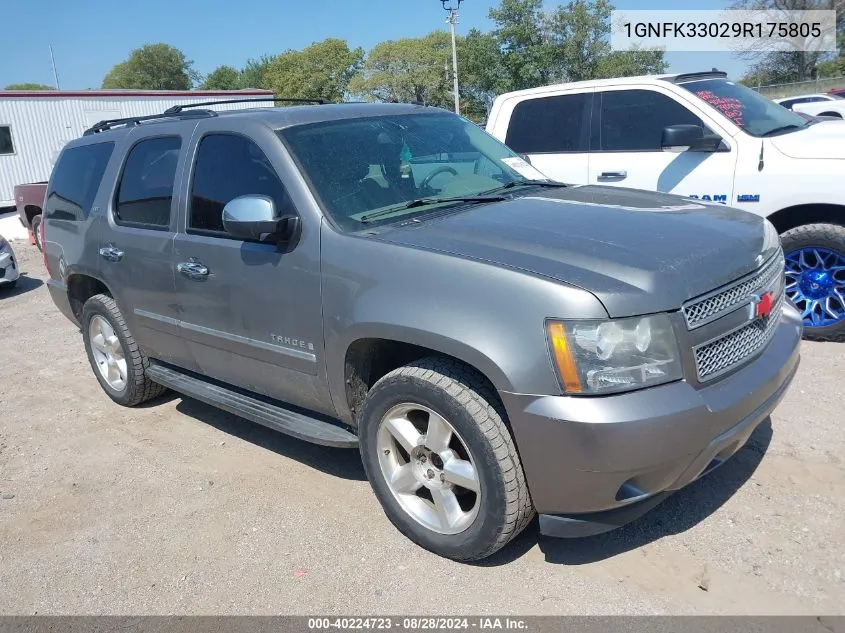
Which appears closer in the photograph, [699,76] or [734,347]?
[734,347]

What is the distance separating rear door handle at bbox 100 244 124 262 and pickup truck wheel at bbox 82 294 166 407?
40 cm

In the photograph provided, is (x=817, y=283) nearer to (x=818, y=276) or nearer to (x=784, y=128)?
(x=818, y=276)

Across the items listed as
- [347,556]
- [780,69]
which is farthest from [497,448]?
[780,69]

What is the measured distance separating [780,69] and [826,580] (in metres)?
48.5

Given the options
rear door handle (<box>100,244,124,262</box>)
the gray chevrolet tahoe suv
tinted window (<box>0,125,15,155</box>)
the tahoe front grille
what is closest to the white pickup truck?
the gray chevrolet tahoe suv

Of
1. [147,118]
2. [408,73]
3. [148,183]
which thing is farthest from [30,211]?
[408,73]

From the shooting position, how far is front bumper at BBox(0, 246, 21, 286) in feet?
32.3

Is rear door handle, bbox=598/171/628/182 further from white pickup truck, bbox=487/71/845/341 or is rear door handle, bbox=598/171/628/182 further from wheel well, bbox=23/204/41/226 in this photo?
wheel well, bbox=23/204/41/226

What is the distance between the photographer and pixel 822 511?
3160mm

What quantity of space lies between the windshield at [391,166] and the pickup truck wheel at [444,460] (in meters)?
0.85

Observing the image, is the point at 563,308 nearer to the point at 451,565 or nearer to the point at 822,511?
the point at 451,565

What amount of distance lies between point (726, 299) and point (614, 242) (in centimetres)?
48

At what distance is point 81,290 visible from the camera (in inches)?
211

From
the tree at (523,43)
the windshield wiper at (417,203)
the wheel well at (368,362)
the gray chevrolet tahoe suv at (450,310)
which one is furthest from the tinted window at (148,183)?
the tree at (523,43)
